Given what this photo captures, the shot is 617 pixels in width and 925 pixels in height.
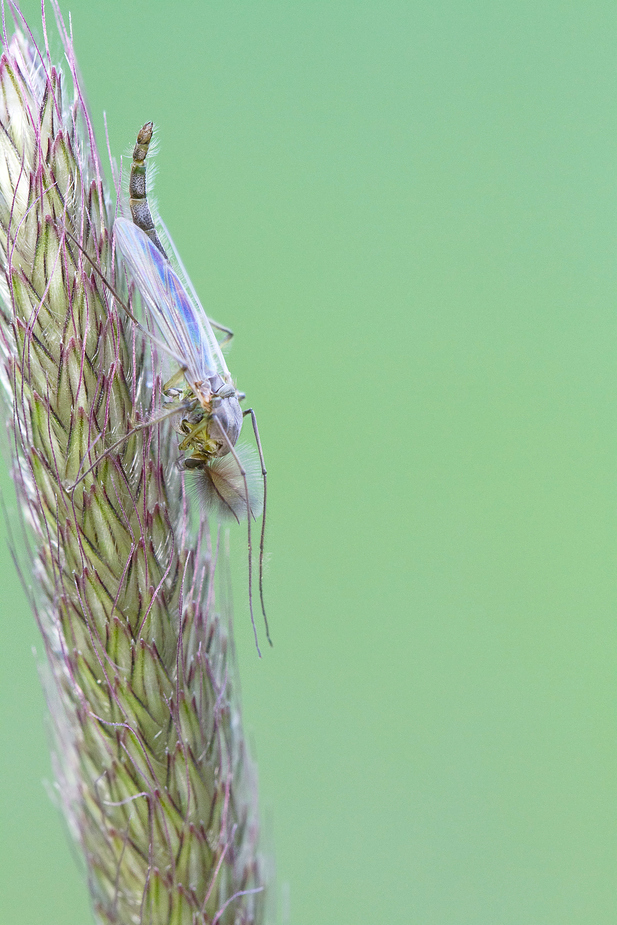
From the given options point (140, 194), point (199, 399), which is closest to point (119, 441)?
point (199, 399)

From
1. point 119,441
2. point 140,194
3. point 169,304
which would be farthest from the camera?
point 140,194

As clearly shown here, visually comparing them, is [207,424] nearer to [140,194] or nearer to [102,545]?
[102,545]

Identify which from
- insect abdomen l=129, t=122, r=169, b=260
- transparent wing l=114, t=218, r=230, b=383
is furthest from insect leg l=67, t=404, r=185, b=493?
insect abdomen l=129, t=122, r=169, b=260

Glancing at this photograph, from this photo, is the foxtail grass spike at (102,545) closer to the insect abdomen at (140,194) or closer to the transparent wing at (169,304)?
the transparent wing at (169,304)

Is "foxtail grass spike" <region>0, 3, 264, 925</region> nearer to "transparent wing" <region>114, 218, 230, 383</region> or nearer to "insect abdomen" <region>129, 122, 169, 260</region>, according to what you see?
"transparent wing" <region>114, 218, 230, 383</region>

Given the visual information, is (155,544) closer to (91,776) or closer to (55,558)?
(55,558)

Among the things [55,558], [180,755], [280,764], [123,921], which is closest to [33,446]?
[55,558]
